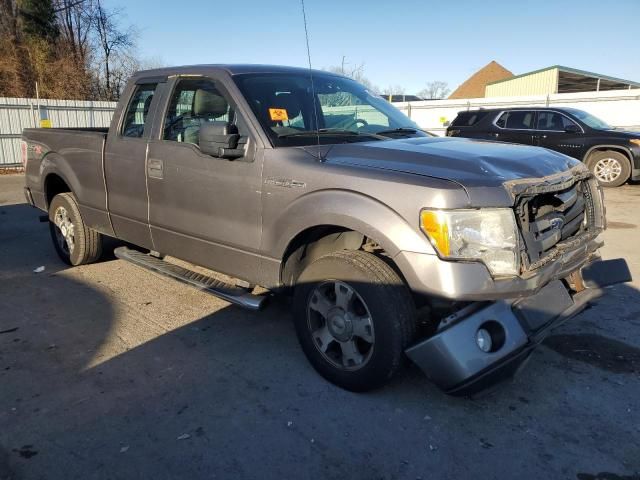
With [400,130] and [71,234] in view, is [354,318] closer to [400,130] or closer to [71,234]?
[400,130]

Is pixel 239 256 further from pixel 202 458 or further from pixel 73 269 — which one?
pixel 73 269

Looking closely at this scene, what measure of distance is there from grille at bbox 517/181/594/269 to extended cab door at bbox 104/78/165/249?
9.85ft

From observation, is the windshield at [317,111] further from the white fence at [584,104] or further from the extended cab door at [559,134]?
the white fence at [584,104]

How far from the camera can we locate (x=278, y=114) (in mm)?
3543

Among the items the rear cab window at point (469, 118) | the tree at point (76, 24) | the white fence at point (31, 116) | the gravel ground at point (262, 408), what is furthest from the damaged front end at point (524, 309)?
the tree at point (76, 24)

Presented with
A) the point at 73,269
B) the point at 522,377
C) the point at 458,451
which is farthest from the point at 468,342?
the point at 73,269

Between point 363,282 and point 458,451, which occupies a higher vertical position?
point 363,282

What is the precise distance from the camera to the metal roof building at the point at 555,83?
31.5m

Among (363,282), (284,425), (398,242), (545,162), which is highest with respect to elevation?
(545,162)

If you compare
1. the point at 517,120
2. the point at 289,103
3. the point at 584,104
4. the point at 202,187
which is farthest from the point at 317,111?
the point at 584,104

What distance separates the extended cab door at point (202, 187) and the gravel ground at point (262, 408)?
0.67 metres

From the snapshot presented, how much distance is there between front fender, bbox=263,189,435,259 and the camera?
2617 millimetres

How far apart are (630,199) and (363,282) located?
967 centimetres

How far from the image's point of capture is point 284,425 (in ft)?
8.98
